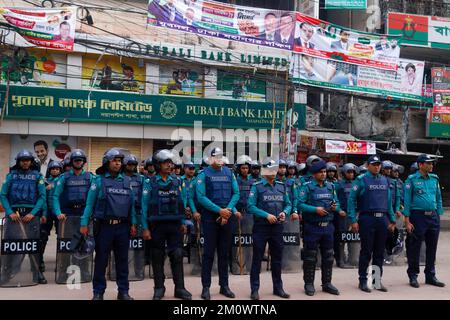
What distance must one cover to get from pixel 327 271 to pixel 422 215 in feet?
6.37

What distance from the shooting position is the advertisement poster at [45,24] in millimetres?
13703

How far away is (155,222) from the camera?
6.67 metres

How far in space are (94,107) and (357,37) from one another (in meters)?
9.66

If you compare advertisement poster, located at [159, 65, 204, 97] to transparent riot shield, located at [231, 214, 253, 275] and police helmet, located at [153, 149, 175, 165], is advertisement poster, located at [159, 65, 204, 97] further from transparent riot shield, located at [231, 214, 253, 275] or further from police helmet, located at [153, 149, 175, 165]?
police helmet, located at [153, 149, 175, 165]

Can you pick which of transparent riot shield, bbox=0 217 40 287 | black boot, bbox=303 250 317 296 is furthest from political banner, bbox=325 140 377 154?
transparent riot shield, bbox=0 217 40 287

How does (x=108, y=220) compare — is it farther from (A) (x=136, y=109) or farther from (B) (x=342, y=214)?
(A) (x=136, y=109)

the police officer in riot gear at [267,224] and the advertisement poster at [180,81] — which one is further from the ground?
the advertisement poster at [180,81]

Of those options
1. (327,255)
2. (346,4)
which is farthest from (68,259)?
(346,4)

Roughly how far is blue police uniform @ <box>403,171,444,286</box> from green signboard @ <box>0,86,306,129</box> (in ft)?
37.2

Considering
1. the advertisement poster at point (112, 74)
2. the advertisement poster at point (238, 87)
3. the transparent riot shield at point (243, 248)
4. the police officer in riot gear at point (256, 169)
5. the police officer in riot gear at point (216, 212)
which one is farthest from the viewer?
the advertisement poster at point (238, 87)

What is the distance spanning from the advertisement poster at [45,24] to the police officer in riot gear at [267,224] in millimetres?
9682

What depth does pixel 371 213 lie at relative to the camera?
751 centimetres

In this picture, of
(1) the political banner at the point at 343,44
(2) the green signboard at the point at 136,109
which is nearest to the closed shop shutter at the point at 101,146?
(2) the green signboard at the point at 136,109

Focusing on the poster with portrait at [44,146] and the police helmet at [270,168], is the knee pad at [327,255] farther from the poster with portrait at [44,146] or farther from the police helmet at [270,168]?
the poster with portrait at [44,146]
